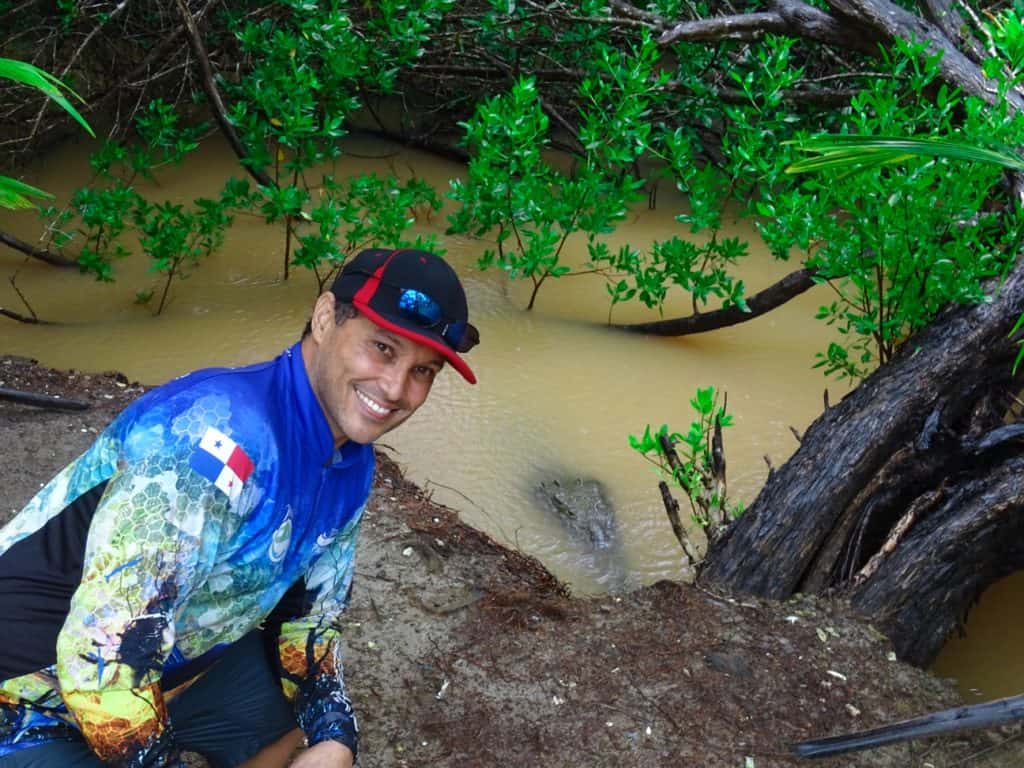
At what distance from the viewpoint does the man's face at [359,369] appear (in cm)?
194

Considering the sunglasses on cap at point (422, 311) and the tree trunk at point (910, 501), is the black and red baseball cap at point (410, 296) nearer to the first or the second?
the sunglasses on cap at point (422, 311)

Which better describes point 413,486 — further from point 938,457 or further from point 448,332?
point 448,332

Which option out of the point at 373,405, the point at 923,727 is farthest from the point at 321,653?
the point at 923,727

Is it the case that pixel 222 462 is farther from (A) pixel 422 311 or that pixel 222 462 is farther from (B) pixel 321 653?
(B) pixel 321 653

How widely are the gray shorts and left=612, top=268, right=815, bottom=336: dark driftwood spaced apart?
367 cm

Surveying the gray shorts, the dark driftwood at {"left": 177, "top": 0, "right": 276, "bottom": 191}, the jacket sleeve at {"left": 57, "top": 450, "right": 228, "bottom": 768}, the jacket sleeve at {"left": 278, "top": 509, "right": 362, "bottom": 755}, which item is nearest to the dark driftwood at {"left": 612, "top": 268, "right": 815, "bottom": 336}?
the dark driftwood at {"left": 177, "top": 0, "right": 276, "bottom": 191}

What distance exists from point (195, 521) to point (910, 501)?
8.65ft

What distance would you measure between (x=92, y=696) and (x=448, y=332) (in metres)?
0.84

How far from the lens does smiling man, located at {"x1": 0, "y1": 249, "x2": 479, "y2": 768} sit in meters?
1.69

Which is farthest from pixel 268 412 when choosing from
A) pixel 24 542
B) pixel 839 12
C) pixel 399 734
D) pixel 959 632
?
pixel 839 12

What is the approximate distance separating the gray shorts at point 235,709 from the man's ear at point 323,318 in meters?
0.76

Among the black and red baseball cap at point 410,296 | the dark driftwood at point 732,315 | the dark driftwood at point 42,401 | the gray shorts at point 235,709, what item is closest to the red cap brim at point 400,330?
the black and red baseball cap at point 410,296

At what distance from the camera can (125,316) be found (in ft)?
19.1

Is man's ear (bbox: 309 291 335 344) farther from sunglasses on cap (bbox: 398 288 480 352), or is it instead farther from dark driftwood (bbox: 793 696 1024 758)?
dark driftwood (bbox: 793 696 1024 758)
